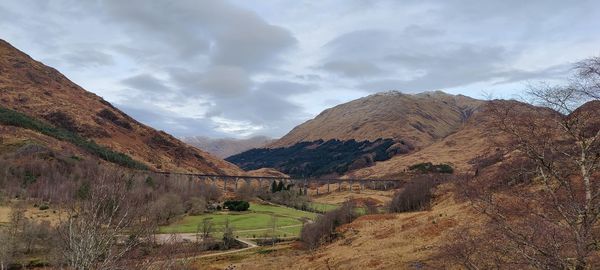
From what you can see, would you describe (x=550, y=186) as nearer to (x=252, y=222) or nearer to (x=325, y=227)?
(x=325, y=227)

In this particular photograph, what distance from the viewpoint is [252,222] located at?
420ft

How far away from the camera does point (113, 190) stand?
14.9 meters

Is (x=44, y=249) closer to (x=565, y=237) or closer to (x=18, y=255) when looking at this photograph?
(x=18, y=255)

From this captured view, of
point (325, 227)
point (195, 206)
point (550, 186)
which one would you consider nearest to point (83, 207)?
point (550, 186)

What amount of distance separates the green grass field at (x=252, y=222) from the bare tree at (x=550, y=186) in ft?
320

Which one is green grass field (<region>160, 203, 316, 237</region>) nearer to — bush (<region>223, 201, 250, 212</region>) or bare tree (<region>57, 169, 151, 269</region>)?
bush (<region>223, 201, 250, 212</region>)

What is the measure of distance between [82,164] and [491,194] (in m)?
202

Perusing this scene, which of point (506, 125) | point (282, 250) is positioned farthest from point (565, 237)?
point (282, 250)

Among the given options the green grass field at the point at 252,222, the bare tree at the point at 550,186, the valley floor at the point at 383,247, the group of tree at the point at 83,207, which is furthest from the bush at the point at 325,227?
the bare tree at the point at 550,186

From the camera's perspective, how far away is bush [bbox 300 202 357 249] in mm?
81312

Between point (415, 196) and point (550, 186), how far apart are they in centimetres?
8621

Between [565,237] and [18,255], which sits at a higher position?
[565,237]

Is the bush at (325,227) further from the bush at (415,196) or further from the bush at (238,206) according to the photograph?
the bush at (238,206)

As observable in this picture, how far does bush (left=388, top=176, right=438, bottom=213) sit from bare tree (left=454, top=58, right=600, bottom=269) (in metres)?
80.7
